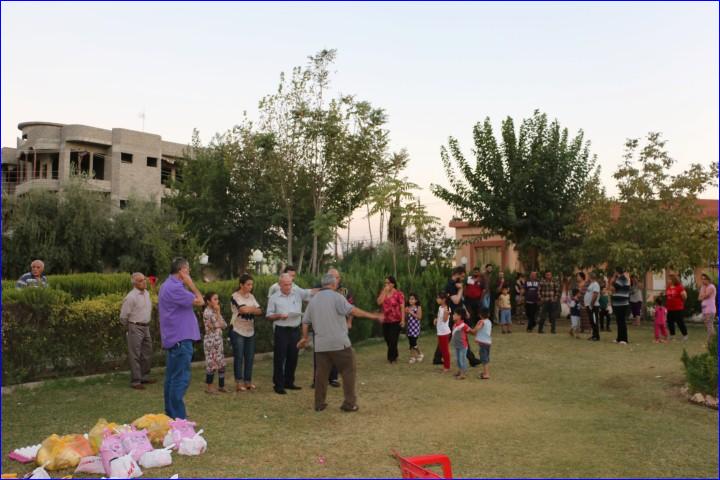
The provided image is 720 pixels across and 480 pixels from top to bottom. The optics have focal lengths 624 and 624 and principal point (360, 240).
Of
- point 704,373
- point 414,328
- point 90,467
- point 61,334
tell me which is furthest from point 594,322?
point 90,467

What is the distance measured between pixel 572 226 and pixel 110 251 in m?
22.5

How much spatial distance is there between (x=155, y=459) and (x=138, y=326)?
Answer: 167 inches

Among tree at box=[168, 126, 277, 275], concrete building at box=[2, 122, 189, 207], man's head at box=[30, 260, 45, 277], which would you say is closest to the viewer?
man's head at box=[30, 260, 45, 277]

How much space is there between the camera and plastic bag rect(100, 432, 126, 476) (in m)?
5.34

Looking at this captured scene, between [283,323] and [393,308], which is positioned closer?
[283,323]

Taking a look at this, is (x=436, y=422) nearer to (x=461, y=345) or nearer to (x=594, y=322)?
(x=461, y=345)

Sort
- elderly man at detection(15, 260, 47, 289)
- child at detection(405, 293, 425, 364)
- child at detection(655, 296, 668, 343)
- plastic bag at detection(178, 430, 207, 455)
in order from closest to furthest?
plastic bag at detection(178, 430, 207, 455)
elderly man at detection(15, 260, 47, 289)
child at detection(405, 293, 425, 364)
child at detection(655, 296, 668, 343)

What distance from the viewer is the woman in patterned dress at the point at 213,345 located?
348 inches

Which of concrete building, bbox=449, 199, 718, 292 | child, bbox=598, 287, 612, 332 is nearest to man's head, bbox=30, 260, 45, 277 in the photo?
child, bbox=598, 287, 612, 332

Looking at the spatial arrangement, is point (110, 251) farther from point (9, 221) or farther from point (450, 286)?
point (450, 286)

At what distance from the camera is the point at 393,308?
11914 millimetres

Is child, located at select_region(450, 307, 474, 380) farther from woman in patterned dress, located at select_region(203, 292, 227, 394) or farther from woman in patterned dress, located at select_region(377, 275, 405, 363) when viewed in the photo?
woman in patterned dress, located at select_region(203, 292, 227, 394)

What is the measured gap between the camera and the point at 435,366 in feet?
38.4

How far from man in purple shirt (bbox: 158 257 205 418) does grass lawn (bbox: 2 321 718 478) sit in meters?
0.53
